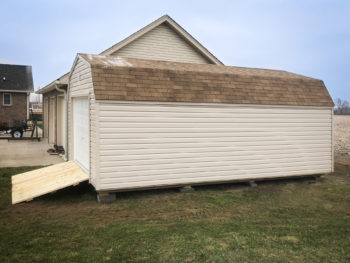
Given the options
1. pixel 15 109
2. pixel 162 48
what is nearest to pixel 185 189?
pixel 162 48

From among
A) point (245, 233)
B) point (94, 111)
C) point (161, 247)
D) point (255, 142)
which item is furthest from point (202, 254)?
point (255, 142)

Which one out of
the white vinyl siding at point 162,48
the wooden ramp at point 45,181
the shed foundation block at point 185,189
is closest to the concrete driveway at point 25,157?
the wooden ramp at point 45,181

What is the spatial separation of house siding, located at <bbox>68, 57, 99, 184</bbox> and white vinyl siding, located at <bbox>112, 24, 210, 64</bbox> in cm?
484

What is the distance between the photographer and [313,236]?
20.1ft

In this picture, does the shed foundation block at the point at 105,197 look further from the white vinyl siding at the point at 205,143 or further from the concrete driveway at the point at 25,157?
the concrete driveway at the point at 25,157

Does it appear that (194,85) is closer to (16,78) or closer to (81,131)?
(81,131)

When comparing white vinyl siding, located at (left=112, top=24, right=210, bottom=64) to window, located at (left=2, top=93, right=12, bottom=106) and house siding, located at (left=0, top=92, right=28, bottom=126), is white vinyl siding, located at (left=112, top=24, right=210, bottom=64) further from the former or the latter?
window, located at (left=2, top=93, right=12, bottom=106)

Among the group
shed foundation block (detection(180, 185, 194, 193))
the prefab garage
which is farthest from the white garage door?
shed foundation block (detection(180, 185, 194, 193))

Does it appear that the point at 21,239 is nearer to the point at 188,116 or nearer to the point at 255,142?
the point at 188,116

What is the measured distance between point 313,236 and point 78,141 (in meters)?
6.99

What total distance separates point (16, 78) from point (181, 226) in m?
30.6

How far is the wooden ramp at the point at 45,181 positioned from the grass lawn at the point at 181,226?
0.24m

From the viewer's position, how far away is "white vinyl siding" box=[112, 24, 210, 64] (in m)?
15.4

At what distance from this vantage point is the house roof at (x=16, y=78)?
3098 centimetres
